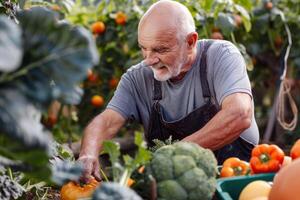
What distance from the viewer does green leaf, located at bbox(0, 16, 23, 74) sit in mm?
1161

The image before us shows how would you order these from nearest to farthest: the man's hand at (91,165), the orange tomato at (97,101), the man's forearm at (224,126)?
the man's hand at (91,165) < the man's forearm at (224,126) < the orange tomato at (97,101)

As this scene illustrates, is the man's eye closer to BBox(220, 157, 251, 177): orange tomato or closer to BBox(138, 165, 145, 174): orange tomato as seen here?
→ BBox(220, 157, 251, 177): orange tomato

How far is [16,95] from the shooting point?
1.25m

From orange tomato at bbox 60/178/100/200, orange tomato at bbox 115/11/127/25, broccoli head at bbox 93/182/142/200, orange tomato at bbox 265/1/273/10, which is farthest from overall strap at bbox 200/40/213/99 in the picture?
orange tomato at bbox 265/1/273/10

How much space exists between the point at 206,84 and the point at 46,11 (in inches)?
69.1

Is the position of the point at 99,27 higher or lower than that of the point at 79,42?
lower

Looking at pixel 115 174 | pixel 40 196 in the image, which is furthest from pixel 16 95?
pixel 40 196

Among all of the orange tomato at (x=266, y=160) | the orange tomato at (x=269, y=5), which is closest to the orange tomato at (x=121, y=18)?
the orange tomato at (x=269, y=5)

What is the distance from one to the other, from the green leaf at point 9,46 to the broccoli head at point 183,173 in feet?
1.91

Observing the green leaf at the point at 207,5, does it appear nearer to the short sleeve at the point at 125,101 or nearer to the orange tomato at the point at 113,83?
the short sleeve at the point at 125,101

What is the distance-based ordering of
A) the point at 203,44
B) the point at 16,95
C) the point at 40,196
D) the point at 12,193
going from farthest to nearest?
1. the point at 203,44
2. the point at 40,196
3. the point at 12,193
4. the point at 16,95

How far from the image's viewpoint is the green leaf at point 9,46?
1.16 meters

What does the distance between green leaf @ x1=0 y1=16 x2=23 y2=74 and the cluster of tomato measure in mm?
937

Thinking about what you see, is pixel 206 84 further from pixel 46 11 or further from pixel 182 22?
pixel 46 11
